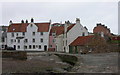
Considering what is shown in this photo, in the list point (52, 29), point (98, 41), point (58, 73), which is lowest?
point (58, 73)

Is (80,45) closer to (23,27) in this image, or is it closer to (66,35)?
(66,35)

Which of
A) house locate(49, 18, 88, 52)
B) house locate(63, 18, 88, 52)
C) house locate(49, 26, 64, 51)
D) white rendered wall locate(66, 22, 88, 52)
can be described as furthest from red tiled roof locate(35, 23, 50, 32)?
white rendered wall locate(66, 22, 88, 52)

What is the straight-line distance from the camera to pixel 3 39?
75500mm

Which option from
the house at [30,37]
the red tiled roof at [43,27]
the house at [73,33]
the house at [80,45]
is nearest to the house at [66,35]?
the house at [73,33]

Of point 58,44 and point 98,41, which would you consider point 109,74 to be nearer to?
point 98,41

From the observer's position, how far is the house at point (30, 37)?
6675 cm

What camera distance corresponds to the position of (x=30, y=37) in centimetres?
6788

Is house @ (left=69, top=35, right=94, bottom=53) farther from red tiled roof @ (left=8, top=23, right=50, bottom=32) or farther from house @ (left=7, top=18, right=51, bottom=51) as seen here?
red tiled roof @ (left=8, top=23, right=50, bottom=32)

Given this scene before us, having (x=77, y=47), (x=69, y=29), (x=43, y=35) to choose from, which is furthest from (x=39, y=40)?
(x=77, y=47)

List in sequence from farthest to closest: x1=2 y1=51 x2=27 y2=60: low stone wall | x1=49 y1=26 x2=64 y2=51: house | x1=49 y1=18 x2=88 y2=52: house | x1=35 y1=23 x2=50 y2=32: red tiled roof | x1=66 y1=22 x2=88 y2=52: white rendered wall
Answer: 1. x1=35 y1=23 x2=50 y2=32: red tiled roof
2. x1=49 y1=26 x2=64 y2=51: house
3. x1=49 y1=18 x2=88 y2=52: house
4. x1=66 y1=22 x2=88 y2=52: white rendered wall
5. x1=2 y1=51 x2=27 y2=60: low stone wall

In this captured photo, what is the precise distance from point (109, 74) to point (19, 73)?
7.68 metres

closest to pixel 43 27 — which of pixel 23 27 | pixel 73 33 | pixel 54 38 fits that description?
pixel 54 38

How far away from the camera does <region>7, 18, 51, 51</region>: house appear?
219 feet

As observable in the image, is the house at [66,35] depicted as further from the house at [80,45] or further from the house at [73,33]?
the house at [80,45]
